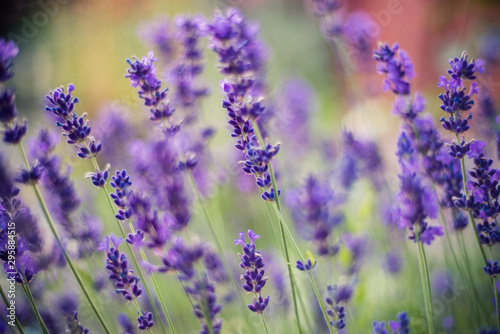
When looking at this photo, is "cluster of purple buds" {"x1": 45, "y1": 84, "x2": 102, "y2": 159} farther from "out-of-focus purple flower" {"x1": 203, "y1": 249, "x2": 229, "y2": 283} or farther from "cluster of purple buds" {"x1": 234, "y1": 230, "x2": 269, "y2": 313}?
"out-of-focus purple flower" {"x1": 203, "y1": 249, "x2": 229, "y2": 283}

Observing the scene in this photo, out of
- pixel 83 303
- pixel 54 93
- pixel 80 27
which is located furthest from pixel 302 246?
pixel 80 27

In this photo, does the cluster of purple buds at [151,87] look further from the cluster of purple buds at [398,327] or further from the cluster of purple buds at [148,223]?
the cluster of purple buds at [398,327]

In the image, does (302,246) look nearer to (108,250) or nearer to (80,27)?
(108,250)

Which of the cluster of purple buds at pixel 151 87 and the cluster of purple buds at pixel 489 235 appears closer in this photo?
the cluster of purple buds at pixel 489 235

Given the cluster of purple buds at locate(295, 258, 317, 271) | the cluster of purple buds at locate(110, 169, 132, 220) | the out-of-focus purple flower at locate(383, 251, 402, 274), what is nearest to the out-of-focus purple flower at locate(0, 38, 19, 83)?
the cluster of purple buds at locate(110, 169, 132, 220)

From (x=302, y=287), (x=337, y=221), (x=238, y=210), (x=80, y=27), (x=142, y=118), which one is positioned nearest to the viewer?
(x=337, y=221)

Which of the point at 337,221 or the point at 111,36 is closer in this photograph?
the point at 337,221

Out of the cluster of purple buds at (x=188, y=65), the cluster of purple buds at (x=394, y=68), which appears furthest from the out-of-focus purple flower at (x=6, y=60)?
the cluster of purple buds at (x=394, y=68)
